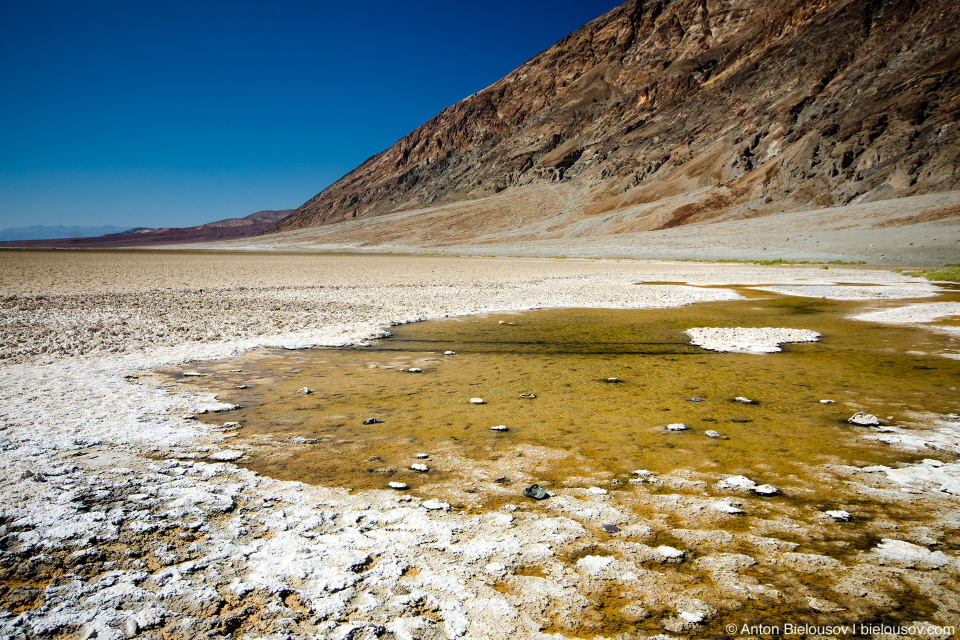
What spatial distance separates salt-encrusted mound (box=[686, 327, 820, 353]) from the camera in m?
8.59

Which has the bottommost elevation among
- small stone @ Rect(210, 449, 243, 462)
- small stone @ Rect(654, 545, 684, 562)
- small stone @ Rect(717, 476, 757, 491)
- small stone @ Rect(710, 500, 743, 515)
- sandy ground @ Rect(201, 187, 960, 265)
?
small stone @ Rect(717, 476, 757, 491)

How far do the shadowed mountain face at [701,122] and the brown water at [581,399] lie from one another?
59771mm

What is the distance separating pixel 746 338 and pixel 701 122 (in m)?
97.3

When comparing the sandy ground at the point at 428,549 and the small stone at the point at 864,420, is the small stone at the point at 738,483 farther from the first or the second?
the small stone at the point at 864,420

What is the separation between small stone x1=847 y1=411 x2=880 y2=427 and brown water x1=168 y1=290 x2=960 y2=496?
0.11m

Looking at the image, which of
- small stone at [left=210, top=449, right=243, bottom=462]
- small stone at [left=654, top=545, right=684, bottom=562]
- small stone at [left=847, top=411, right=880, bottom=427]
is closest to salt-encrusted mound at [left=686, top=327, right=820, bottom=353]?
small stone at [left=847, top=411, right=880, bottom=427]

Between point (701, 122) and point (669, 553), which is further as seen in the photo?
point (701, 122)

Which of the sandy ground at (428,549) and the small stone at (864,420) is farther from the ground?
the sandy ground at (428,549)

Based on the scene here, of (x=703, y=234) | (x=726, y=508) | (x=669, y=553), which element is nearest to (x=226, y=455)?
(x=669, y=553)

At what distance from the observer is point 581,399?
19.6 feet

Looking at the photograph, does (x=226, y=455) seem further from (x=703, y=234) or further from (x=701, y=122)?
(x=701, y=122)

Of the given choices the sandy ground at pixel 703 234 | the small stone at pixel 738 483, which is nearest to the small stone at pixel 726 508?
the small stone at pixel 738 483

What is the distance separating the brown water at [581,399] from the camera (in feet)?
14.1

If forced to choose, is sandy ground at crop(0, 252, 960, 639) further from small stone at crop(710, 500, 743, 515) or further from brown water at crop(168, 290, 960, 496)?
brown water at crop(168, 290, 960, 496)
